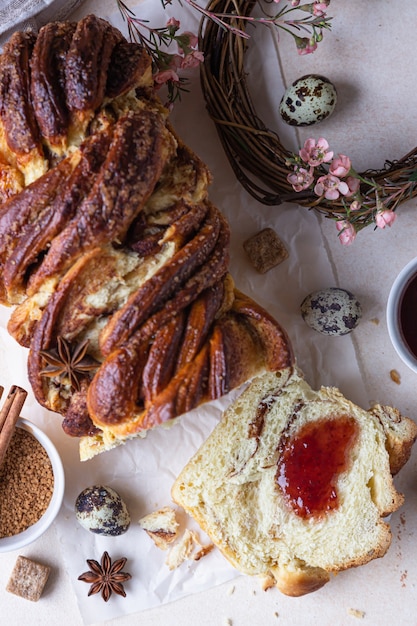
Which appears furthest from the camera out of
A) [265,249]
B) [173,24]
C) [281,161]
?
[265,249]

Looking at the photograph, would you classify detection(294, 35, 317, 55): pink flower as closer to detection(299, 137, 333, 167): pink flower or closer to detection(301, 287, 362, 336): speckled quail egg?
detection(299, 137, 333, 167): pink flower

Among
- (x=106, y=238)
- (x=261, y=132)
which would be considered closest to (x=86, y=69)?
(x=106, y=238)

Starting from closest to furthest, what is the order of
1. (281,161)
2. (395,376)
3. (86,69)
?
(86,69) < (281,161) < (395,376)

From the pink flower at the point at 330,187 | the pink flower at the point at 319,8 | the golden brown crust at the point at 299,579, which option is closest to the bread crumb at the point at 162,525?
the golden brown crust at the point at 299,579

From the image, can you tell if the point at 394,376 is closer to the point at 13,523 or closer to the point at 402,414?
the point at 402,414

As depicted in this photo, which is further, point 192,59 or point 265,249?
point 265,249

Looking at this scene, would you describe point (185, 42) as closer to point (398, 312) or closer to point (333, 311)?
point (333, 311)

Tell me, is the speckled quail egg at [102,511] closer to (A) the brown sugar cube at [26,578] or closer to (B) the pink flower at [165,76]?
(A) the brown sugar cube at [26,578]

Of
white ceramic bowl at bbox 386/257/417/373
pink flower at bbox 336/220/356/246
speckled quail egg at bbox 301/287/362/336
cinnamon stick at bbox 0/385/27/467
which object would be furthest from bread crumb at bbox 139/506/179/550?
pink flower at bbox 336/220/356/246
